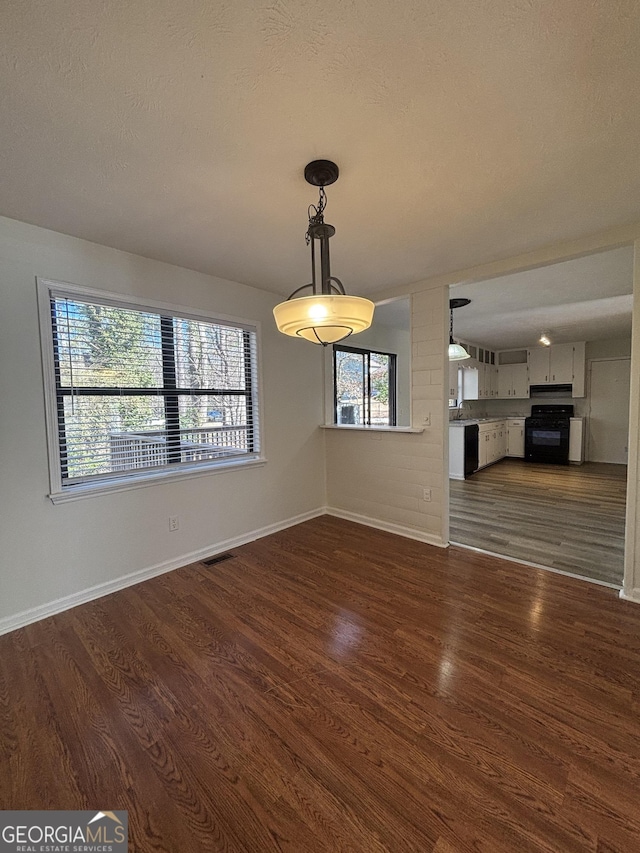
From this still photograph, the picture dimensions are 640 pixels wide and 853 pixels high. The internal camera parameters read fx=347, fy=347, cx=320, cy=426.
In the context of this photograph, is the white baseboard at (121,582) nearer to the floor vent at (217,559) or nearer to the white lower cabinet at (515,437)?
the floor vent at (217,559)

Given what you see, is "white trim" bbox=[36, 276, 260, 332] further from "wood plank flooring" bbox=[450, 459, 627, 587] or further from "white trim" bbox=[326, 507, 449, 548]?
"wood plank flooring" bbox=[450, 459, 627, 587]

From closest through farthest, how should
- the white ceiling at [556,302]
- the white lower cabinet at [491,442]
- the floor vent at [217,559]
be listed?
the floor vent at [217,559] < the white ceiling at [556,302] < the white lower cabinet at [491,442]

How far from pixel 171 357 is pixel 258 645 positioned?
218 cm

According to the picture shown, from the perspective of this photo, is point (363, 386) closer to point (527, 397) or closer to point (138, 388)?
point (138, 388)

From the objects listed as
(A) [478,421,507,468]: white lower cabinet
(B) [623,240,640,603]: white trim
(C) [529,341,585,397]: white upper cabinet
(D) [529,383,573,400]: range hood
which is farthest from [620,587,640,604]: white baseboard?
(D) [529,383,573,400]: range hood

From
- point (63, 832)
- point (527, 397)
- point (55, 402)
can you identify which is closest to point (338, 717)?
point (63, 832)

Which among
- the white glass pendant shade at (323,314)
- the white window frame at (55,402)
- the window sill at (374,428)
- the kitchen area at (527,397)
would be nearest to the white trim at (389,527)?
the window sill at (374,428)

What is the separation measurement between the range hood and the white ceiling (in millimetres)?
1085

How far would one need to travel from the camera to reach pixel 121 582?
8.39 feet

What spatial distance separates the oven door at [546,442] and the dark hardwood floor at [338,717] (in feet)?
17.0

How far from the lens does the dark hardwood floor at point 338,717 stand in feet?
3.67

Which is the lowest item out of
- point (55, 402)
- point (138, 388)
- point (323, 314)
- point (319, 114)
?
point (55, 402)

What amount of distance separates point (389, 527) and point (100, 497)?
2618 millimetres

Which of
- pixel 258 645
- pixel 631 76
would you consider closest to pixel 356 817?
pixel 258 645
